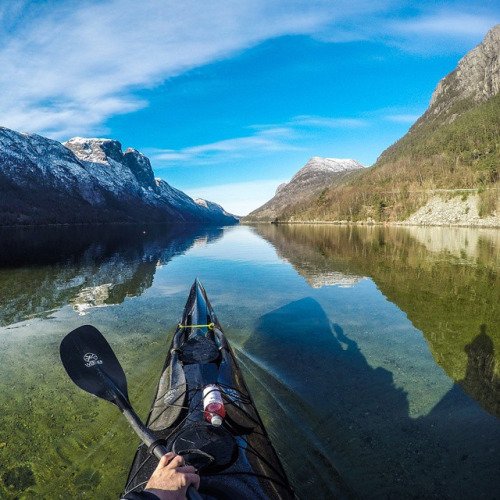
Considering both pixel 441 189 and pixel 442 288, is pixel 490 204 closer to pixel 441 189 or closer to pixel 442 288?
pixel 441 189

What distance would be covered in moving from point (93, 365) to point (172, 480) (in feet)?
9.50

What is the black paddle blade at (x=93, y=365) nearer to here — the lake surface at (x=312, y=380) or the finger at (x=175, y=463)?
the finger at (x=175, y=463)

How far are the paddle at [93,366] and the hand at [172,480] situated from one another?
5.66 feet

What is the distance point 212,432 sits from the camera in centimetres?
476

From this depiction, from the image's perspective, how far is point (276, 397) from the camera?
9.05m

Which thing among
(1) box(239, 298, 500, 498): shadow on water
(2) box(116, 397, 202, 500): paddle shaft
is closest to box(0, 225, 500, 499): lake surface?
(1) box(239, 298, 500, 498): shadow on water

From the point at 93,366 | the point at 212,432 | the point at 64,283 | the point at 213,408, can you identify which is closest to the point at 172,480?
the point at 212,432

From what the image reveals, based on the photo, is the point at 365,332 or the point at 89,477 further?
the point at 365,332

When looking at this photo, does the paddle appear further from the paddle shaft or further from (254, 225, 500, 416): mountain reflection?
(254, 225, 500, 416): mountain reflection

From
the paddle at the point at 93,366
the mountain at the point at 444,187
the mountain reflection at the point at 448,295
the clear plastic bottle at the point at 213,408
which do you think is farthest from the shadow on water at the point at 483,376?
the mountain at the point at 444,187

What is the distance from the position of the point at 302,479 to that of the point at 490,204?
119 metres

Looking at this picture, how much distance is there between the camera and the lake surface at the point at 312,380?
6.25 meters

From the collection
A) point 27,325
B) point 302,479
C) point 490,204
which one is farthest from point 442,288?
point 490,204

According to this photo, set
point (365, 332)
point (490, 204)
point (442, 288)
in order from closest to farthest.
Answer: point (365, 332), point (442, 288), point (490, 204)
